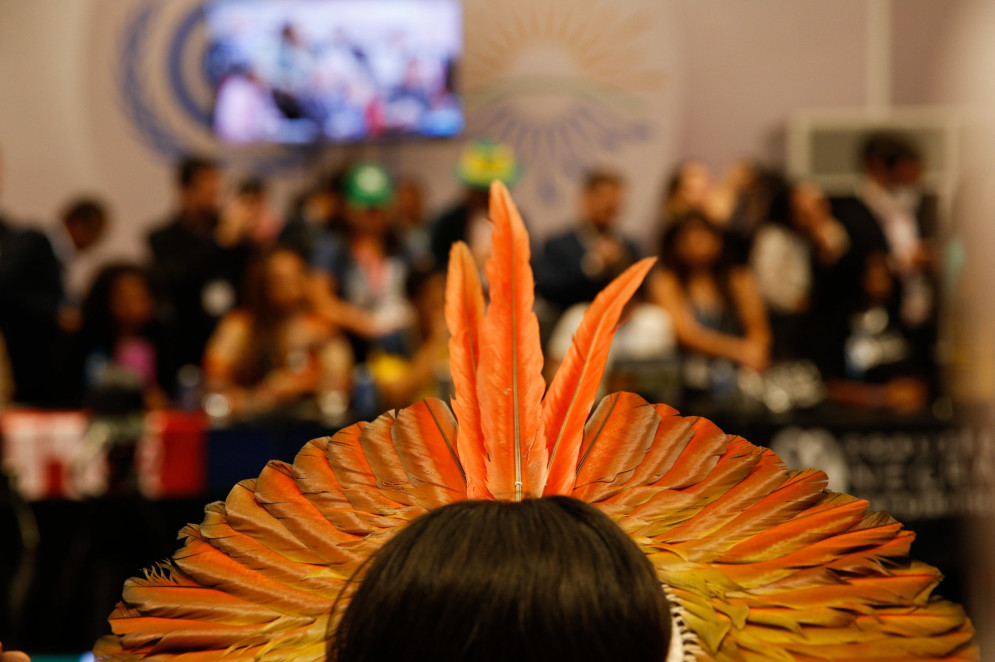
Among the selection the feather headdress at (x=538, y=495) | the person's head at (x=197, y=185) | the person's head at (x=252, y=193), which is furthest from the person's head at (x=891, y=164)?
the feather headdress at (x=538, y=495)

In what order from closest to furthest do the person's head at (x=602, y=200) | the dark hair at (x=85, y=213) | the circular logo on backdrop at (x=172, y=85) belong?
the person's head at (x=602, y=200) → the dark hair at (x=85, y=213) → the circular logo on backdrop at (x=172, y=85)

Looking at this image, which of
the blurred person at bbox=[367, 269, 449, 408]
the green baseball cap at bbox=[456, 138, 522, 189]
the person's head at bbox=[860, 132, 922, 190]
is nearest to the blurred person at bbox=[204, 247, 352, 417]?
the blurred person at bbox=[367, 269, 449, 408]

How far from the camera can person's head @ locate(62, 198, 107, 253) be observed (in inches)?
200

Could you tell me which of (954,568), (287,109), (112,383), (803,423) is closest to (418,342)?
(112,383)

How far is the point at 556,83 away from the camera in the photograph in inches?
247

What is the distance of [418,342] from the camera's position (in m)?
4.07

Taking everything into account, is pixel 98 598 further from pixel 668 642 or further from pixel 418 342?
pixel 668 642

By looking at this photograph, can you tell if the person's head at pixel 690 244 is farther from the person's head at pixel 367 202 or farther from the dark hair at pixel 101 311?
the dark hair at pixel 101 311

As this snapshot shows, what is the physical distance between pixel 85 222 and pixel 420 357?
7.23 ft

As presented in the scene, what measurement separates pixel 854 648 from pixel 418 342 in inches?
133

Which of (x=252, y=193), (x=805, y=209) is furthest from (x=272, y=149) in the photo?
(x=805, y=209)

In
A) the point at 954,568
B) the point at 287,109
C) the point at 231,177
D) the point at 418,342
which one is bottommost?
the point at 954,568

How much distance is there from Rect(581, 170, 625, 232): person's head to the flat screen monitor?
1.76 meters

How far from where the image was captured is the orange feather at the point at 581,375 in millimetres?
809
